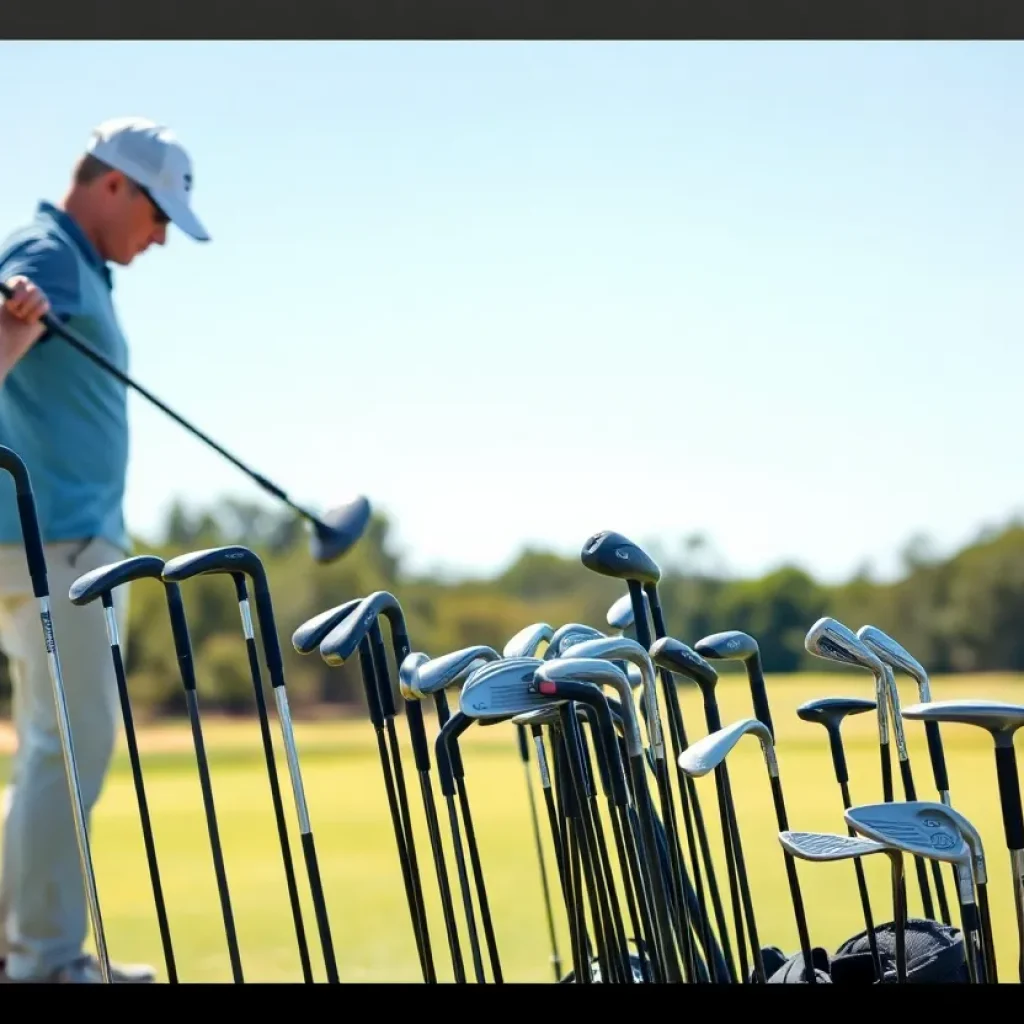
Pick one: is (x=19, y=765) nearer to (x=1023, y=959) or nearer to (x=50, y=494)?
(x=50, y=494)

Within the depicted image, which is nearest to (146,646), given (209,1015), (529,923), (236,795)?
(236,795)

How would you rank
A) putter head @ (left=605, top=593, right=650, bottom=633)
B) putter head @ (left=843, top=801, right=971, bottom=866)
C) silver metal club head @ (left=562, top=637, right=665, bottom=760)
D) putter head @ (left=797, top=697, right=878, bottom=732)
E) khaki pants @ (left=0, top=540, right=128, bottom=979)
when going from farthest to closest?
khaki pants @ (left=0, top=540, right=128, bottom=979), putter head @ (left=605, top=593, right=650, bottom=633), putter head @ (left=797, top=697, right=878, bottom=732), silver metal club head @ (left=562, top=637, right=665, bottom=760), putter head @ (left=843, top=801, right=971, bottom=866)

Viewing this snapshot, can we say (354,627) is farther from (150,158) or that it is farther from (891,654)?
(150,158)

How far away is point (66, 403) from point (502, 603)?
11.4 m

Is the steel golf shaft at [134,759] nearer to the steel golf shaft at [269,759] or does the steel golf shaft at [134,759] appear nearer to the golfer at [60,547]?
the steel golf shaft at [269,759]

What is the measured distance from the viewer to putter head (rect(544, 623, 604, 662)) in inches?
55.4

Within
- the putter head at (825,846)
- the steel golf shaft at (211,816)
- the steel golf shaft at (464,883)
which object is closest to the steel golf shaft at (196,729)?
the steel golf shaft at (211,816)

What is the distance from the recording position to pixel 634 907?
135 cm

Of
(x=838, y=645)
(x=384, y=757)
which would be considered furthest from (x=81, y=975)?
(x=838, y=645)

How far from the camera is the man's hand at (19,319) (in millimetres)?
2043

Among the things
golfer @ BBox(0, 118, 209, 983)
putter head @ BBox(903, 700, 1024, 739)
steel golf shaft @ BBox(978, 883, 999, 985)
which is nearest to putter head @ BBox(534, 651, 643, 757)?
putter head @ BBox(903, 700, 1024, 739)

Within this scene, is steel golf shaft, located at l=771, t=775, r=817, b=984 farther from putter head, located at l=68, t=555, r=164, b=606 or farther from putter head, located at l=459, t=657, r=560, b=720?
putter head, located at l=68, t=555, r=164, b=606

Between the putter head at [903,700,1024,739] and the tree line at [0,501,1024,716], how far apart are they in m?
9.65
